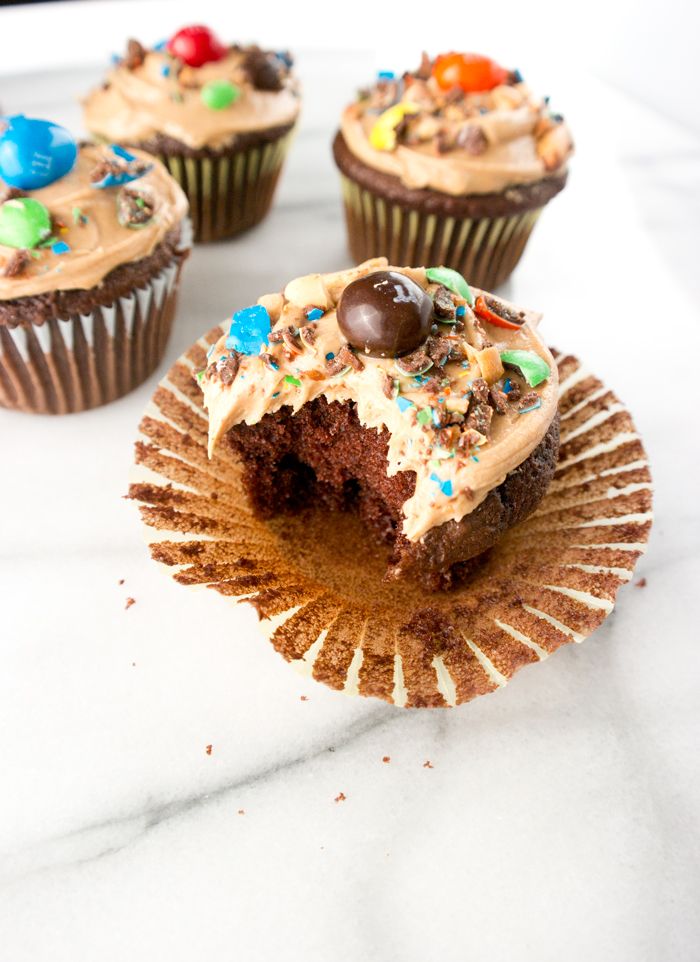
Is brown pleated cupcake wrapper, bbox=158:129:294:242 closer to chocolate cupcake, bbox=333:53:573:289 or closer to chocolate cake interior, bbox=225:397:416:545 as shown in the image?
chocolate cupcake, bbox=333:53:573:289

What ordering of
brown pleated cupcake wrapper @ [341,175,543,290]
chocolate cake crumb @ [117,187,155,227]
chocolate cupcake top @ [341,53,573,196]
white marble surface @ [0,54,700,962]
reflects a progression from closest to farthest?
white marble surface @ [0,54,700,962] < chocolate cake crumb @ [117,187,155,227] < chocolate cupcake top @ [341,53,573,196] < brown pleated cupcake wrapper @ [341,175,543,290]

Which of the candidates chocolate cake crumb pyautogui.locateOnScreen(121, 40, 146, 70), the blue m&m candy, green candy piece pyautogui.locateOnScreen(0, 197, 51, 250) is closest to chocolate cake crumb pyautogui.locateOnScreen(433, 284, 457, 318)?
green candy piece pyautogui.locateOnScreen(0, 197, 51, 250)

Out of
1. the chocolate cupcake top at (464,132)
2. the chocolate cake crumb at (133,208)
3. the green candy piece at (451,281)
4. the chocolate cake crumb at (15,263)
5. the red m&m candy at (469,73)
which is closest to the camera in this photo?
the green candy piece at (451,281)

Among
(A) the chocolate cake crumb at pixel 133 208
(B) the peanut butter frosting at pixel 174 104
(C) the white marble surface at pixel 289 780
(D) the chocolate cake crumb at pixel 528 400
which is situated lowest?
(C) the white marble surface at pixel 289 780

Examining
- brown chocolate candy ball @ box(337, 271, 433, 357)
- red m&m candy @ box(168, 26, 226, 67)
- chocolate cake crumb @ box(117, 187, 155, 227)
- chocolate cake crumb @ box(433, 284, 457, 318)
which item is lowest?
chocolate cake crumb @ box(117, 187, 155, 227)

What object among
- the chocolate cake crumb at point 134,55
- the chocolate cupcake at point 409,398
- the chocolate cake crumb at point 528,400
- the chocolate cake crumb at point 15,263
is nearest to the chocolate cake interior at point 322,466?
the chocolate cupcake at point 409,398

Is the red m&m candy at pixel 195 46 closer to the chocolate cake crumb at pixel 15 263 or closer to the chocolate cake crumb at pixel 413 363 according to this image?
the chocolate cake crumb at pixel 15 263

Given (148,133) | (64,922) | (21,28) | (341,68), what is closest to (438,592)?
(64,922)

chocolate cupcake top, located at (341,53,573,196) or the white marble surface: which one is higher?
chocolate cupcake top, located at (341,53,573,196)
